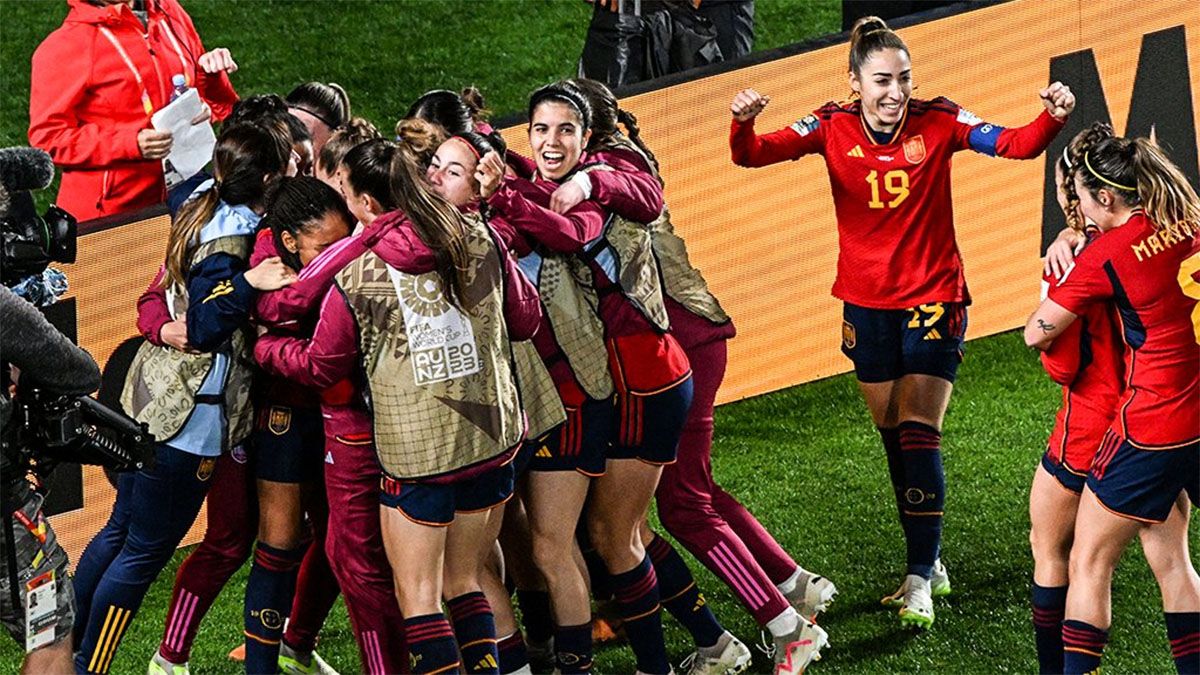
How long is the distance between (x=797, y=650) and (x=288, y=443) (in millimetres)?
1606

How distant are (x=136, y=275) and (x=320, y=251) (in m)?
1.60

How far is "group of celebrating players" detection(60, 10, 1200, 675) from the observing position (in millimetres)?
4918

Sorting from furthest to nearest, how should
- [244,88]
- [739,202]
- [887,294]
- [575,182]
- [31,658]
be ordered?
1. [244,88]
2. [739,202]
3. [887,294]
4. [575,182]
5. [31,658]

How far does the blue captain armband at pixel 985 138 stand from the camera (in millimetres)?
6258

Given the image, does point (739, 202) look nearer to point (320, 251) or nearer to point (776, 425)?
point (776, 425)

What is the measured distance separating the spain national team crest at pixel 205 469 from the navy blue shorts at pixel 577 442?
87 cm

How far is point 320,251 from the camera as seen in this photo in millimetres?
5125

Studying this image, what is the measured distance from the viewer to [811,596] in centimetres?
605

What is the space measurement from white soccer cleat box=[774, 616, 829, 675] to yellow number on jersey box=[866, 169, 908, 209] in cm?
140

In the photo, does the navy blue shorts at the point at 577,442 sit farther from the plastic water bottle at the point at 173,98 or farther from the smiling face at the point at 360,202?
the plastic water bottle at the point at 173,98

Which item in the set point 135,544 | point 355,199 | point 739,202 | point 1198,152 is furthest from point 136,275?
point 1198,152

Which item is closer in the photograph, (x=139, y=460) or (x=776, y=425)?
(x=139, y=460)

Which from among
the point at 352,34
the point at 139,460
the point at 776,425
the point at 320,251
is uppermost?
the point at 320,251

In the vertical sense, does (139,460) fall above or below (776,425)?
above
